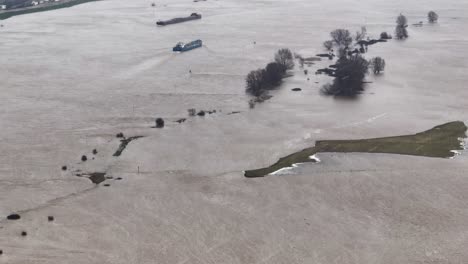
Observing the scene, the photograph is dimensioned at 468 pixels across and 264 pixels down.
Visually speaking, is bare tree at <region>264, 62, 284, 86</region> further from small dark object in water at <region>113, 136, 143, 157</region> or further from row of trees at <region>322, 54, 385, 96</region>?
small dark object in water at <region>113, 136, 143, 157</region>

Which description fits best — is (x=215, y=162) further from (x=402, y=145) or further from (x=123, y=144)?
(x=402, y=145)

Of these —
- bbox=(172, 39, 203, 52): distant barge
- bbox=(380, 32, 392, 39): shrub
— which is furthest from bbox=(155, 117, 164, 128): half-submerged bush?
bbox=(380, 32, 392, 39): shrub

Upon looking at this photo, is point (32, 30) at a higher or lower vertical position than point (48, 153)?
higher

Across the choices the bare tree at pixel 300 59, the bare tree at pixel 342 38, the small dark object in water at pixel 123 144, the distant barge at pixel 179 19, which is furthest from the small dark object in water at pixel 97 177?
the distant barge at pixel 179 19

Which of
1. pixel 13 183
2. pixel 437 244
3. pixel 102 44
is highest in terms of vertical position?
pixel 102 44

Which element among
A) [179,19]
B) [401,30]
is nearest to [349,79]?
[401,30]

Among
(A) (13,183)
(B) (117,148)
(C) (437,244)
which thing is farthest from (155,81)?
(C) (437,244)

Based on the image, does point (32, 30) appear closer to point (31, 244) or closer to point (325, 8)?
point (325, 8)
